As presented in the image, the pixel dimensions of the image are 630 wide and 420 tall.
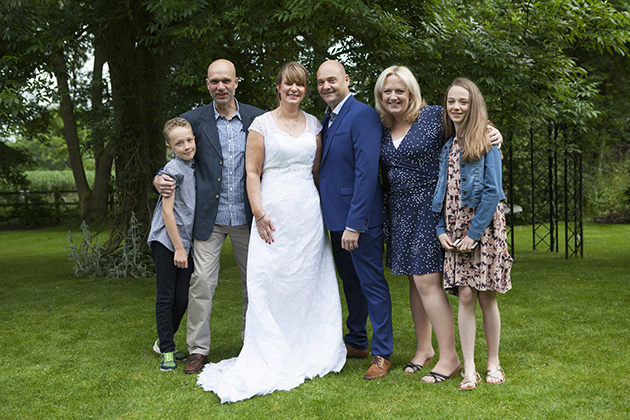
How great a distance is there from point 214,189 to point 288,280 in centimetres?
78

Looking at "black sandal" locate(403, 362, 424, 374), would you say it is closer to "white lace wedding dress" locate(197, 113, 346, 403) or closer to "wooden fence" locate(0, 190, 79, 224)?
"white lace wedding dress" locate(197, 113, 346, 403)

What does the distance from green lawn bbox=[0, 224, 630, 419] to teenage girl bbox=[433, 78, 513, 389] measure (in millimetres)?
374

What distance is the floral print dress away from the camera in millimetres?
3480

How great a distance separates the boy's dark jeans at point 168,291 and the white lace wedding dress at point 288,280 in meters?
0.41

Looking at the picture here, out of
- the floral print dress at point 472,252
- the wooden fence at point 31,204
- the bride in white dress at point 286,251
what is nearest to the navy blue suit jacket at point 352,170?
the bride in white dress at point 286,251

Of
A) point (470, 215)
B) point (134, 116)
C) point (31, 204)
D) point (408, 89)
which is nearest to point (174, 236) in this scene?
point (408, 89)

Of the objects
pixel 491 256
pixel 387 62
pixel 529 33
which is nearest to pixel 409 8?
pixel 387 62

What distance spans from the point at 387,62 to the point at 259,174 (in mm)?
3381

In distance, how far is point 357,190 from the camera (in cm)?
371

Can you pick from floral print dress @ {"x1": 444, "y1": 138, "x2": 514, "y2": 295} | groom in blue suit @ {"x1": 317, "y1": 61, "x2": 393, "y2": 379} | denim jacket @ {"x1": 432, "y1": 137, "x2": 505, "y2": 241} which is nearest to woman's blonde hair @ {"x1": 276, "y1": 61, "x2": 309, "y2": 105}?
groom in blue suit @ {"x1": 317, "y1": 61, "x2": 393, "y2": 379}

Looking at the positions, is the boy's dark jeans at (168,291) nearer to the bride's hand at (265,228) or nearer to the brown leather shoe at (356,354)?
the bride's hand at (265,228)

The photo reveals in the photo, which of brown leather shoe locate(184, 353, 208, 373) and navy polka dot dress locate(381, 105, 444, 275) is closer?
navy polka dot dress locate(381, 105, 444, 275)

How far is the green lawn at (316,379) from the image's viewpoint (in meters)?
3.33

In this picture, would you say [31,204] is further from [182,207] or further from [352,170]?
[352,170]
